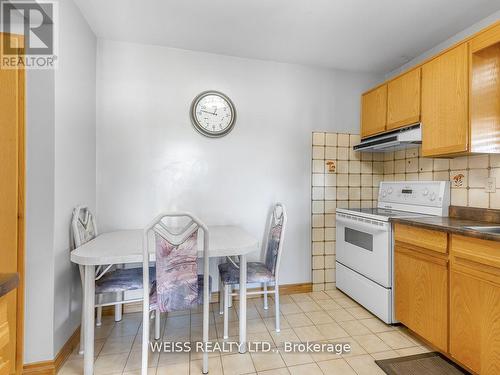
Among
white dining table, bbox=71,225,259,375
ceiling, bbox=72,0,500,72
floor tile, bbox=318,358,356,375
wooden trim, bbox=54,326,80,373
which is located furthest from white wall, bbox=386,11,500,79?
wooden trim, bbox=54,326,80,373

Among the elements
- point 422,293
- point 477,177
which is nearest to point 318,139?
point 477,177

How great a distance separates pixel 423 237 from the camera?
6.02ft

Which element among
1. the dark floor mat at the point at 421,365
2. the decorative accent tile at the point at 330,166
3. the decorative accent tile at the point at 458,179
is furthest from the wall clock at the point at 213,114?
the dark floor mat at the point at 421,365

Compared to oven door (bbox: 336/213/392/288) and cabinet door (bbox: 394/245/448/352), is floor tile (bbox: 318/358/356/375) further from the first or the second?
oven door (bbox: 336/213/392/288)

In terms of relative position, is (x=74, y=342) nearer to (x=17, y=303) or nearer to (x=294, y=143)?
(x=17, y=303)

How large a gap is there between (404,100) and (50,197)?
9.07 feet

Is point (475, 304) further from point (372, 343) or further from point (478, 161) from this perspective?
point (478, 161)

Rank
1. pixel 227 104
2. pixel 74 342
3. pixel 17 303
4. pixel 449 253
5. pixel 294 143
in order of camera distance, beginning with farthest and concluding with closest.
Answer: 1. pixel 294 143
2. pixel 227 104
3. pixel 74 342
4. pixel 449 253
5. pixel 17 303

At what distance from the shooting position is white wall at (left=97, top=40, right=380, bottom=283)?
7.73 ft

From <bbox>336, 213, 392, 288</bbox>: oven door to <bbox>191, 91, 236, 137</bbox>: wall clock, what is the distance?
1494mm

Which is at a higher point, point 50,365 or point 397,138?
point 397,138

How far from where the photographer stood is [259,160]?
2.69 metres

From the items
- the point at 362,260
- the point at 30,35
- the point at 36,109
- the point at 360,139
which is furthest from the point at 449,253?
the point at 30,35

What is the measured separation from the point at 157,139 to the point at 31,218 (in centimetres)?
116
